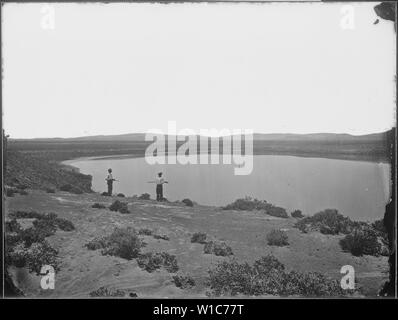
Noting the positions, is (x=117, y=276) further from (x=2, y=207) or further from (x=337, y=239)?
(x=337, y=239)

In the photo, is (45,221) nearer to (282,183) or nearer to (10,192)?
(10,192)

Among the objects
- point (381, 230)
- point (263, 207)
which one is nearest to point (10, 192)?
point (263, 207)

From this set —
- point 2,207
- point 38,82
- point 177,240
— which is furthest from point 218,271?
point 38,82

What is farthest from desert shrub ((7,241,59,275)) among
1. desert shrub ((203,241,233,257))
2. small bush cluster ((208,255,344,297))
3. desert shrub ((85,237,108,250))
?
small bush cluster ((208,255,344,297))

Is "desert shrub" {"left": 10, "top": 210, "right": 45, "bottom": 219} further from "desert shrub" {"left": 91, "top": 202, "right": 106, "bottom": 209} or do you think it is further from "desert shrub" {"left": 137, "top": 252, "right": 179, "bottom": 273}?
"desert shrub" {"left": 137, "top": 252, "right": 179, "bottom": 273}

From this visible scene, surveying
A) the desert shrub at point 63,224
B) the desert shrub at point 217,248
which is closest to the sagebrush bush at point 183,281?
the desert shrub at point 217,248

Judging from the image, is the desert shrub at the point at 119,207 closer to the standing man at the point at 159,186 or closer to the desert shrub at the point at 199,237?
the standing man at the point at 159,186
